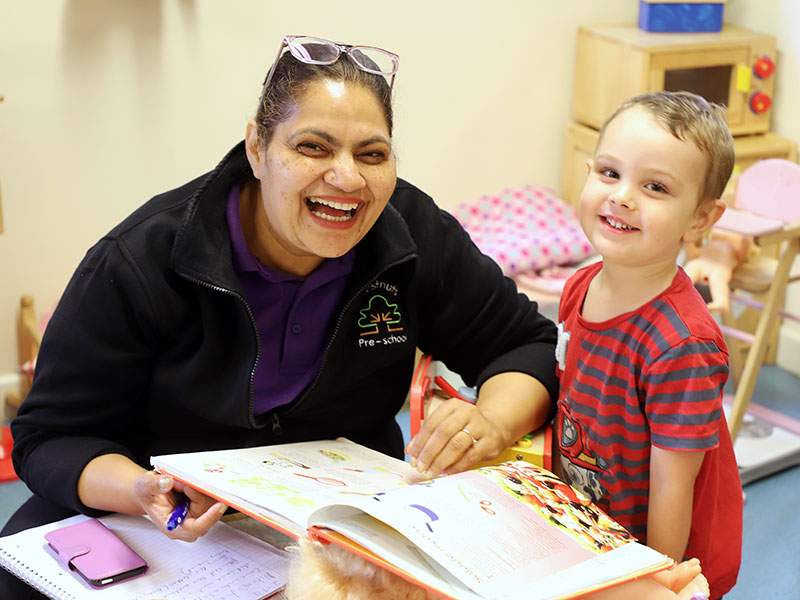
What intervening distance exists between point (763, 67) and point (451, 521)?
8.96 ft

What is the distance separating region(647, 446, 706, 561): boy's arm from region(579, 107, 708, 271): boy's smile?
238 millimetres

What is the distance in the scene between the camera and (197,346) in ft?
5.14

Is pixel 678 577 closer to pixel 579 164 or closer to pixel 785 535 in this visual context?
pixel 785 535

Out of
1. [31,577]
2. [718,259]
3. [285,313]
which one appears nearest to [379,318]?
[285,313]

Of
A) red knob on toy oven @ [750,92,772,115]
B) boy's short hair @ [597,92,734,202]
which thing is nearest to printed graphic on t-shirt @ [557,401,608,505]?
boy's short hair @ [597,92,734,202]

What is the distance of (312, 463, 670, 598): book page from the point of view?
113cm

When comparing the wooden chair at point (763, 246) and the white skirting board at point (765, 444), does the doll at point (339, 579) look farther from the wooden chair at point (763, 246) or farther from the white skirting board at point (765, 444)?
the white skirting board at point (765, 444)

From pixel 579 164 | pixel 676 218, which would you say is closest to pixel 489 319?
pixel 676 218

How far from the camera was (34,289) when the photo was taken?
3.16 m

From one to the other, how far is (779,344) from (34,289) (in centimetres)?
226

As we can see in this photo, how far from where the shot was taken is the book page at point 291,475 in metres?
1.27

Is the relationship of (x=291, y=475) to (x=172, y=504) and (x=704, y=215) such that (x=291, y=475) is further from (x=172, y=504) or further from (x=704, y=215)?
(x=704, y=215)

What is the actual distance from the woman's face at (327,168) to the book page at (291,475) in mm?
269

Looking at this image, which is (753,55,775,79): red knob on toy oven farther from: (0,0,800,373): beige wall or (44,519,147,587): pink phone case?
(44,519,147,587): pink phone case
